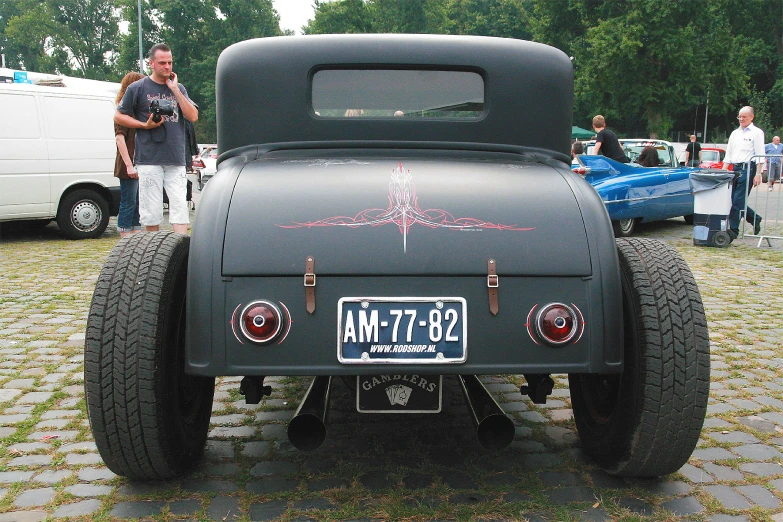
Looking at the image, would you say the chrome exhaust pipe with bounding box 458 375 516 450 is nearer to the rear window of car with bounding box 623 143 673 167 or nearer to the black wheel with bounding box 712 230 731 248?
the black wheel with bounding box 712 230 731 248

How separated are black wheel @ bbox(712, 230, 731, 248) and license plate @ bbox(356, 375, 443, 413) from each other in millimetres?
8685

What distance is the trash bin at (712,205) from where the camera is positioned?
10.2m

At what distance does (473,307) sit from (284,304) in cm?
64

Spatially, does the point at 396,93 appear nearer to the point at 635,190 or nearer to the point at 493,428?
the point at 493,428

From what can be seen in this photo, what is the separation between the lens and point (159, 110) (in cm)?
632

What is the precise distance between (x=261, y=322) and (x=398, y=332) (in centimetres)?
46

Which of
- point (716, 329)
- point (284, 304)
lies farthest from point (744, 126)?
point (284, 304)

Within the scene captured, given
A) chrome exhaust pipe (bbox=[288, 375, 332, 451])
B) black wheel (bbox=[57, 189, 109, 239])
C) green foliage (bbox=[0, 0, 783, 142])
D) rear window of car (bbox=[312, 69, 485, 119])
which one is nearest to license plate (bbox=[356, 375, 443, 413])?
chrome exhaust pipe (bbox=[288, 375, 332, 451])

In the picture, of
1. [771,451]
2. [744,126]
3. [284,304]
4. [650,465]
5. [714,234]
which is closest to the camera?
[284,304]

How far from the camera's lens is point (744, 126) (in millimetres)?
11133

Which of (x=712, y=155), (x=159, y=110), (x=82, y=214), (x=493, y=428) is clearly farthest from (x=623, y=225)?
(x=712, y=155)

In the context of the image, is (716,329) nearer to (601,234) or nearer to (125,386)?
(601,234)

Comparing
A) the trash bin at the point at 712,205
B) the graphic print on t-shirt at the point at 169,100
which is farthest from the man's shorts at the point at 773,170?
the graphic print on t-shirt at the point at 169,100

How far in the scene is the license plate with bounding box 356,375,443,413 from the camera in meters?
2.79
